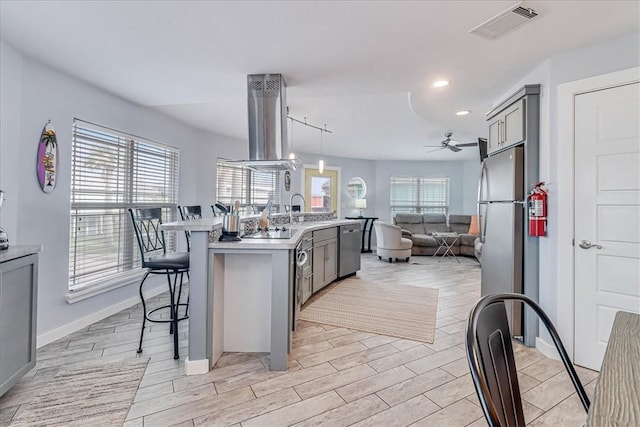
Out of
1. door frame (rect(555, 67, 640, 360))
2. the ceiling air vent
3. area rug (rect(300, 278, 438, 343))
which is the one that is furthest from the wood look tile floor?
the ceiling air vent

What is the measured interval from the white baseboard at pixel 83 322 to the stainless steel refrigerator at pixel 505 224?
3.90 meters

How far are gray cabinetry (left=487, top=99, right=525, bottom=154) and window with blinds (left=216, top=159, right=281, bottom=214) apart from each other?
3226 millimetres

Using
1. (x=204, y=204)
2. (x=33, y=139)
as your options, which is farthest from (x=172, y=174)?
(x=33, y=139)

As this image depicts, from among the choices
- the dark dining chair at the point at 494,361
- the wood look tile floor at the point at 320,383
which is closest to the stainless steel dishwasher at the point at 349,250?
the wood look tile floor at the point at 320,383

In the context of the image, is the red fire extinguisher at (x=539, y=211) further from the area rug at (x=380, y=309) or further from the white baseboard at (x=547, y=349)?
the area rug at (x=380, y=309)

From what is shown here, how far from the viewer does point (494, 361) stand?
2.71 feet

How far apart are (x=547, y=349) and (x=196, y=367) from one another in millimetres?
2638

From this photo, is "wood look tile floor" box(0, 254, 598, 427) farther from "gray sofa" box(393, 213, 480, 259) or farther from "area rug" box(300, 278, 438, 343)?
"gray sofa" box(393, 213, 480, 259)

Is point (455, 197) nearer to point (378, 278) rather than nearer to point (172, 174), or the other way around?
point (378, 278)

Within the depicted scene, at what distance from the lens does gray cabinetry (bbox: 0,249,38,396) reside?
1728 mm

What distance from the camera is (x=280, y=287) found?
2.20 m

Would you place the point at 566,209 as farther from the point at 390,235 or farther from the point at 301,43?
the point at 390,235

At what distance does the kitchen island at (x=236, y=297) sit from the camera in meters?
2.14

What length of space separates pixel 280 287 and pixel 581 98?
8.43 feet
